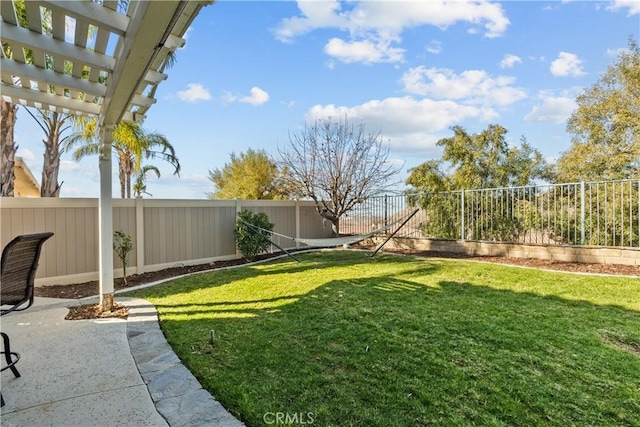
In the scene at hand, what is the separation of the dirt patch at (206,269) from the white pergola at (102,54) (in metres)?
1.60

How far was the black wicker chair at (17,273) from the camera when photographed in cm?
208

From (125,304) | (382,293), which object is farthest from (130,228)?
(382,293)

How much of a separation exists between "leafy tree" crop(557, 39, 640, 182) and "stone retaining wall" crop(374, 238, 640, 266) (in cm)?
300

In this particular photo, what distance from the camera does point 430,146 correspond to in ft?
36.0

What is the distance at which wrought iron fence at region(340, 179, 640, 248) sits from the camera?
609 cm

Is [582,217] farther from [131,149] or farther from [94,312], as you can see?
[131,149]

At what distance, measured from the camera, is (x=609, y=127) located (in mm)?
8375

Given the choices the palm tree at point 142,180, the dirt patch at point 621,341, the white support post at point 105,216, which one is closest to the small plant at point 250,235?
the white support post at point 105,216

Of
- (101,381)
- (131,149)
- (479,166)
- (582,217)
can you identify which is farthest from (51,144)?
(582,217)

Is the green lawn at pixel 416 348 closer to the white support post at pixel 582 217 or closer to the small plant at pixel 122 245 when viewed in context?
the small plant at pixel 122 245

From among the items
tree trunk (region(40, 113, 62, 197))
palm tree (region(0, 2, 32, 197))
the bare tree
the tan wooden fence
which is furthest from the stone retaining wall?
tree trunk (region(40, 113, 62, 197))

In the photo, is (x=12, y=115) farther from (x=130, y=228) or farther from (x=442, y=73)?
(x=442, y=73)

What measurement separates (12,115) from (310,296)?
26.0ft

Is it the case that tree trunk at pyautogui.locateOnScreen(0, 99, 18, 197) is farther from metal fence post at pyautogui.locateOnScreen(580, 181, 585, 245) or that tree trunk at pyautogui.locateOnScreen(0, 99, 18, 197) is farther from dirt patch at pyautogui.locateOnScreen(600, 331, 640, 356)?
metal fence post at pyautogui.locateOnScreen(580, 181, 585, 245)
